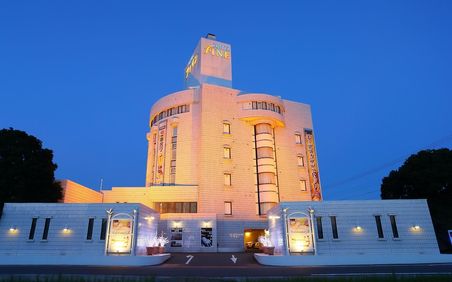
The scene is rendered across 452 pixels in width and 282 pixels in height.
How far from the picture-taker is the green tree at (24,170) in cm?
3102

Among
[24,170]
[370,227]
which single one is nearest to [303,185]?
[370,227]

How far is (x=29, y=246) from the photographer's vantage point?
26203 millimetres

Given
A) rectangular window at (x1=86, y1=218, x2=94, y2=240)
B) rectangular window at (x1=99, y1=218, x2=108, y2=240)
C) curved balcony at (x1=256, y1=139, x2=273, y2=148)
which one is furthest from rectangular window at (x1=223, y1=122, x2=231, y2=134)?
rectangular window at (x1=86, y1=218, x2=94, y2=240)

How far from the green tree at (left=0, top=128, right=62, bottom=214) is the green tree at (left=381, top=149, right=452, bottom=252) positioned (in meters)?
42.9

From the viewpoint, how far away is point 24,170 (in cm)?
3212

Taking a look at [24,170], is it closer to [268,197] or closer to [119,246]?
[119,246]

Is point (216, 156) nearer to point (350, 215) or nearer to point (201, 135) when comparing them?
point (201, 135)

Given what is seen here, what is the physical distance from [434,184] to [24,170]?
147 feet

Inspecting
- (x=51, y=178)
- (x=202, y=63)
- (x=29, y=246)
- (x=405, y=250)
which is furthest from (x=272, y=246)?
(x=202, y=63)

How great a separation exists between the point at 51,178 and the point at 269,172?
30900 millimetres

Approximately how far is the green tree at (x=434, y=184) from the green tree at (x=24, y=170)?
141 ft

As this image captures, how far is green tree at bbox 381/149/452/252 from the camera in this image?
33.1m

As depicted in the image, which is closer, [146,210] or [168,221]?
[146,210]

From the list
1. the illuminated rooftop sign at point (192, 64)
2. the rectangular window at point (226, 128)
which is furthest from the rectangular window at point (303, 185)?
the illuminated rooftop sign at point (192, 64)
